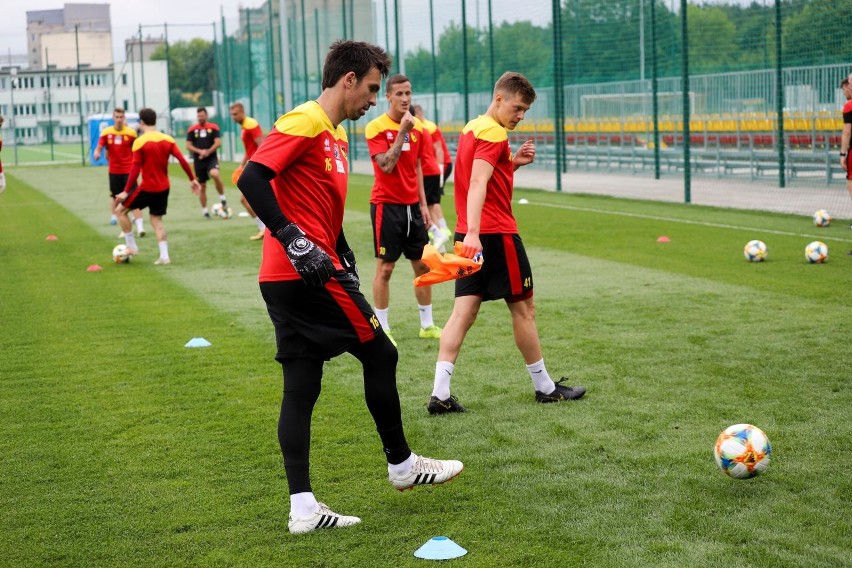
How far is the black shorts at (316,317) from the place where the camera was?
15.3 ft

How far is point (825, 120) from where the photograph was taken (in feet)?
72.7

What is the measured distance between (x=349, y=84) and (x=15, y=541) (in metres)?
2.47

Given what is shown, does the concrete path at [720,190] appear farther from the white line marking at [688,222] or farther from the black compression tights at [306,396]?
the black compression tights at [306,396]

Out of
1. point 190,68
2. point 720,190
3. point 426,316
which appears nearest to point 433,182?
point 426,316

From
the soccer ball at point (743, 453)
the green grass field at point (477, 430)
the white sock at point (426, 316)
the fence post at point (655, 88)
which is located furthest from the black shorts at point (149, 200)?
the fence post at point (655, 88)

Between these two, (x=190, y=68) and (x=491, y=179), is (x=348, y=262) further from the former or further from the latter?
(x=190, y=68)

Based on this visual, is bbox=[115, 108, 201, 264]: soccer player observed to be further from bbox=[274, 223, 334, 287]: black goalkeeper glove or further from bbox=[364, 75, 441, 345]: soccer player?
bbox=[274, 223, 334, 287]: black goalkeeper glove

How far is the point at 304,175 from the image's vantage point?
15.3 ft

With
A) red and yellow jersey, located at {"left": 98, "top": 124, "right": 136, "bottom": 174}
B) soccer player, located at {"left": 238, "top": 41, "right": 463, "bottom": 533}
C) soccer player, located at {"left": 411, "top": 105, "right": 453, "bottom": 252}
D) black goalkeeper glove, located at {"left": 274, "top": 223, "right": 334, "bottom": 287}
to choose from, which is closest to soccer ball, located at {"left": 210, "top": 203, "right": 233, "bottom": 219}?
red and yellow jersey, located at {"left": 98, "top": 124, "right": 136, "bottom": 174}

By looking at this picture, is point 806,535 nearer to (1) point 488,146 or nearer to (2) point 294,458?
(2) point 294,458

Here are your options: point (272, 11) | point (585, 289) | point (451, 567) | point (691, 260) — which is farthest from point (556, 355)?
point (272, 11)

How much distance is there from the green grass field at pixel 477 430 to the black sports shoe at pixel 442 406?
4.0 inches

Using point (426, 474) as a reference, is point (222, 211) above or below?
above

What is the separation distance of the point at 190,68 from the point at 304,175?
128872mm
